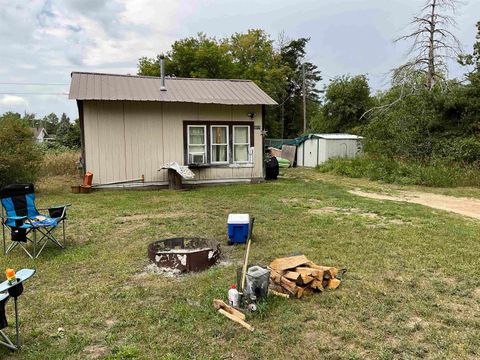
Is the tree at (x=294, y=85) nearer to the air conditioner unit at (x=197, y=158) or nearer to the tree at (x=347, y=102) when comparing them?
the tree at (x=347, y=102)

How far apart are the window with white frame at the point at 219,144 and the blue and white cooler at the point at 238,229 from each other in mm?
6434

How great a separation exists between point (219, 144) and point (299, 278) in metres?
8.27

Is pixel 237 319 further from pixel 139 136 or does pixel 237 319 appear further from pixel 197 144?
pixel 197 144

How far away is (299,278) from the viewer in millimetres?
3365

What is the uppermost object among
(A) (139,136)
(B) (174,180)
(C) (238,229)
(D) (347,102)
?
(D) (347,102)

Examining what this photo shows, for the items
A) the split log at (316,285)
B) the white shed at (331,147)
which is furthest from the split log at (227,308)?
the white shed at (331,147)

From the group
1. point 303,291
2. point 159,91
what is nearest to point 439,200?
point 303,291

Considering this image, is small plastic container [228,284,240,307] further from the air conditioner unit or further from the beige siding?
the air conditioner unit

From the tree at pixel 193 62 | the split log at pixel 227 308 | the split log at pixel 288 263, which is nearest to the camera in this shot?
the split log at pixel 227 308

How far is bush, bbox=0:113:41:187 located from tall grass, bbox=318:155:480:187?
10770mm

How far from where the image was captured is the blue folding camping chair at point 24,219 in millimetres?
4629

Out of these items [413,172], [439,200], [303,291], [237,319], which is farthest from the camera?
[413,172]

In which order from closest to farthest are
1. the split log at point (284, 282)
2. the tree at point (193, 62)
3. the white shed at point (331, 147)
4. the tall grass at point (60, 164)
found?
the split log at point (284, 282) < the tall grass at point (60, 164) < the white shed at point (331, 147) < the tree at point (193, 62)

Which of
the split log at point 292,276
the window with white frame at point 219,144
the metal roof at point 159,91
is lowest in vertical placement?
the split log at point 292,276
